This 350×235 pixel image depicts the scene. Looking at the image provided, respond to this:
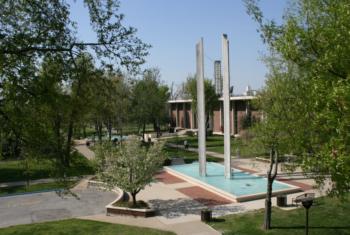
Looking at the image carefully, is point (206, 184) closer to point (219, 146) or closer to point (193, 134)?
point (219, 146)

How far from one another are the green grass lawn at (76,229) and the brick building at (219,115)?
80.3 ft

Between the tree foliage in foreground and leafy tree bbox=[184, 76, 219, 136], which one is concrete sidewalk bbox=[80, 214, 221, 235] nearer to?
the tree foliage in foreground

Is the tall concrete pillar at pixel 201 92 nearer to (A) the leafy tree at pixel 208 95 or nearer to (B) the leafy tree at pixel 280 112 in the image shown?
(B) the leafy tree at pixel 280 112

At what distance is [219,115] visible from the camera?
201 feet

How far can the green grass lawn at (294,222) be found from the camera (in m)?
14.9

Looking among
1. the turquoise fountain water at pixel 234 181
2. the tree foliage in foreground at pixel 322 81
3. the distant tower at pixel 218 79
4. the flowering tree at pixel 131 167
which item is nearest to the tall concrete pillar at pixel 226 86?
the turquoise fountain water at pixel 234 181

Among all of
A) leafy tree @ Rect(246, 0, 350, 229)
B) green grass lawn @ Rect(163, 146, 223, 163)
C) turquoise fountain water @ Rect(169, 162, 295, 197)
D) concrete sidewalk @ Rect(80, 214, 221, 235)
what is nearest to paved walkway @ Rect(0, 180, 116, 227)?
concrete sidewalk @ Rect(80, 214, 221, 235)

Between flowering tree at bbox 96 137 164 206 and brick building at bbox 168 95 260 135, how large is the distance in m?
20.8

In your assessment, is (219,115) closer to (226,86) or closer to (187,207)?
(226,86)

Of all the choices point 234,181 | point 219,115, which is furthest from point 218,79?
point 234,181

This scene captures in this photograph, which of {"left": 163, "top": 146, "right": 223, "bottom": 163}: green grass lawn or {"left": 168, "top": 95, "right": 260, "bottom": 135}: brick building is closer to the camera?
{"left": 163, "top": 146, "right": 223, "bottom": 163}: green grass lawn

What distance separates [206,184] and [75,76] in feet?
50.5

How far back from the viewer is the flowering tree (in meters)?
18.7

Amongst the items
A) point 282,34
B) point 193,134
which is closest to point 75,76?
point 282,34
